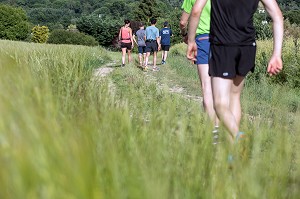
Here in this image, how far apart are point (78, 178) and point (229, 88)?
9.29ft

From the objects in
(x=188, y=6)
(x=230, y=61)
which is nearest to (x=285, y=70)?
(x=188, y=6)

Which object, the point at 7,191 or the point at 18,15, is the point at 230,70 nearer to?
the point at 7,191

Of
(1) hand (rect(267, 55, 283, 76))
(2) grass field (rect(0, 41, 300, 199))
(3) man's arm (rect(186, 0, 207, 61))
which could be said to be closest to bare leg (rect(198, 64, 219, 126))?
(3) man's arm (rect(186, 0, 207, 61))

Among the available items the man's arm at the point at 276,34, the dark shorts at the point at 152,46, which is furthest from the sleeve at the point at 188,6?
the dark shorts at the point at 152,46

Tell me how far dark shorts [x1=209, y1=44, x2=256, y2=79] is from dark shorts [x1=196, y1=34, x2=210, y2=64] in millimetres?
1085

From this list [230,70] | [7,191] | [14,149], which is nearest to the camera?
[7,191]

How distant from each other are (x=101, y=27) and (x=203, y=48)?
65440 mm

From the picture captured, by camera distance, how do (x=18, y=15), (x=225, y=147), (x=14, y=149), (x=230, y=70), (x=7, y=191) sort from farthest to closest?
1. (x=18, y=15)
2. (x=230, y=70)
3. (x=225, y=147)
4. (x=14, y=149)
5. (x=7, y=191)

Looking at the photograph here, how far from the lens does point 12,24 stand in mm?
77438

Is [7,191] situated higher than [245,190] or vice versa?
[7,191]

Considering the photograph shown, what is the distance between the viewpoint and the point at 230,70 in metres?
3.67

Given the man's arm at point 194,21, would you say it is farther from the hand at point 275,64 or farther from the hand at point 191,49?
the hand at point 275,64

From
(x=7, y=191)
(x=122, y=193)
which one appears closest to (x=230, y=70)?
(x=122, y=193)

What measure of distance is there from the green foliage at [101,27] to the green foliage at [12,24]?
444 inches
